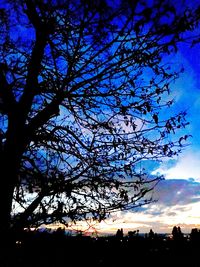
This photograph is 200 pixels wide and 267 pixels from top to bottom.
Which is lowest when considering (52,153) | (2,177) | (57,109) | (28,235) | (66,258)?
(66,258)

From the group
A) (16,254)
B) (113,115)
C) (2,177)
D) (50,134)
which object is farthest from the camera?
(50,134)

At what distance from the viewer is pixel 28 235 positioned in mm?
6238

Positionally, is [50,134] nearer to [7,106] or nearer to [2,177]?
[7,106]

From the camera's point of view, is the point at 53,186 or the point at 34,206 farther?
the point at 34,206

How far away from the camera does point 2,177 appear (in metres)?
5.81

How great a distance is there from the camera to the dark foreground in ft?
21.1

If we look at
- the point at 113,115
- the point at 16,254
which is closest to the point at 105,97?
the point at 113,115

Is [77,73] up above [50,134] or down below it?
above

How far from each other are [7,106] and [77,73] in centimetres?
159

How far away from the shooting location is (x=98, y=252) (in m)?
6.50

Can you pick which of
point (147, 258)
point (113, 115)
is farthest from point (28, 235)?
point (113, 115)

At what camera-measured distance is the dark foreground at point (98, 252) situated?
6.42 m

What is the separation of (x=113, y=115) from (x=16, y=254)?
11.2 feet

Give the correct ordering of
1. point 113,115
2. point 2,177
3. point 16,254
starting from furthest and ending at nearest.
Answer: point 113,115, point 16,254, point 2,177
